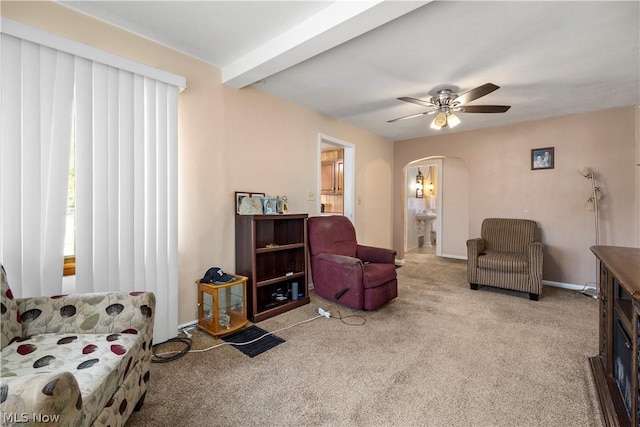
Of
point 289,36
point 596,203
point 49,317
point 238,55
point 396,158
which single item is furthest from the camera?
point 396,158

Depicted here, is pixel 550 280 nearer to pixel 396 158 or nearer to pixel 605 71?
pixel 605 71

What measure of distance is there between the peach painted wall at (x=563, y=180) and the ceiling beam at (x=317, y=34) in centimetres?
355

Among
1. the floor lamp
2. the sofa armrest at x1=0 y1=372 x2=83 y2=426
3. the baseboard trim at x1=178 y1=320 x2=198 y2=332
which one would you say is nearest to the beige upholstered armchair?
the floor lamp

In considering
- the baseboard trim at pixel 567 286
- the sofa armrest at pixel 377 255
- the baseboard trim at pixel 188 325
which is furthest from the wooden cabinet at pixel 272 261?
the baseboard trim at pixel 567 286

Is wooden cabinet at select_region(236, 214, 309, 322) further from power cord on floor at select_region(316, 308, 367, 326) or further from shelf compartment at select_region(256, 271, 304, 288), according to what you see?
power cord on floor at select_region(316, 308, 367, 326)

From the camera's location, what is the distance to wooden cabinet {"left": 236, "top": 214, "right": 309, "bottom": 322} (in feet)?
8.82

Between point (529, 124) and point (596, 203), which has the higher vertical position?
point (529, 124)

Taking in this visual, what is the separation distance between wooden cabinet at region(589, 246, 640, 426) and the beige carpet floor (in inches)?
4.6

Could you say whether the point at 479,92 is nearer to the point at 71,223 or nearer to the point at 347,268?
the point at 347,268

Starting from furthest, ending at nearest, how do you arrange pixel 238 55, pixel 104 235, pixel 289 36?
pixel 238 55 → pixel 289 36 → pixel 104 235

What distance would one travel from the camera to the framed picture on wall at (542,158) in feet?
13.0

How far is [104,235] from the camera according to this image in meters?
1.97

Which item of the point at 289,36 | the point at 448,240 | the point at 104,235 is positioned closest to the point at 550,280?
the point at 448,240

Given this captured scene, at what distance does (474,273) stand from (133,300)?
379 centimetres
